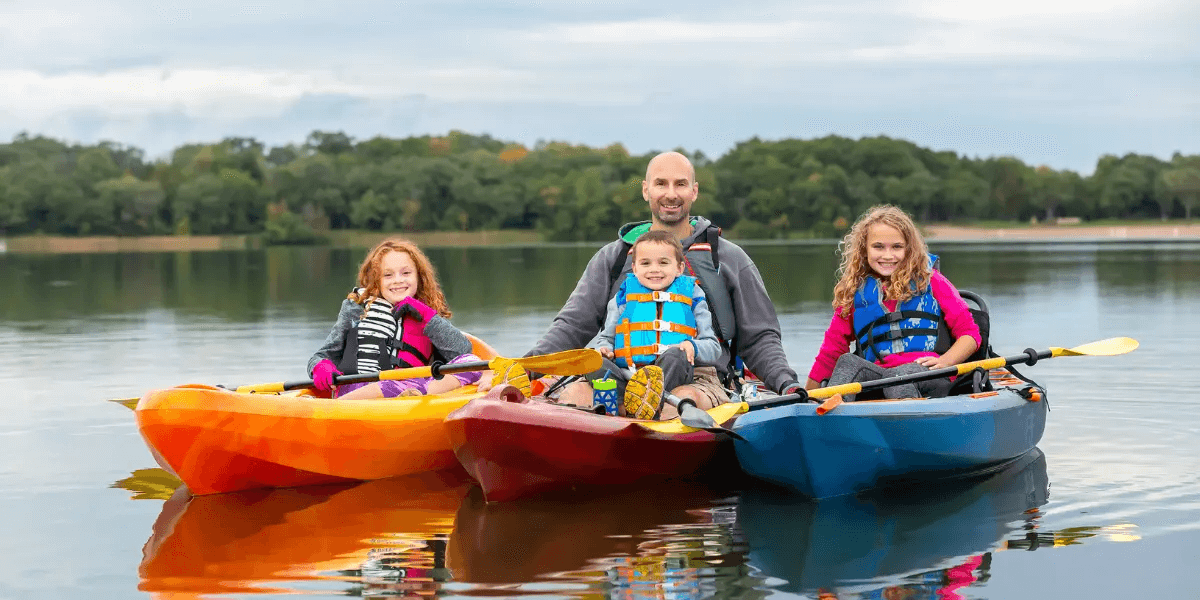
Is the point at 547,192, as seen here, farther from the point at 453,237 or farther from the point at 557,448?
the point at 557,448

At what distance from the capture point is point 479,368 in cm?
761

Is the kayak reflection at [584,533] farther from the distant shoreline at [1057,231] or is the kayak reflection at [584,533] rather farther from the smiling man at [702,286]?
the distant shoreline at [1057,231]

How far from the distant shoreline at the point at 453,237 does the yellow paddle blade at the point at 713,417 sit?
87369 mm

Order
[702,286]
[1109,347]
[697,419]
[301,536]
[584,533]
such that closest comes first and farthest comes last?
[697,419] < [584,533] < [301,536] < [702,286] < [1109,347]

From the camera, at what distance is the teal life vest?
283 inches

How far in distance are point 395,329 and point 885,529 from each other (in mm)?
3014

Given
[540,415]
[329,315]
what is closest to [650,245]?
[540,415]

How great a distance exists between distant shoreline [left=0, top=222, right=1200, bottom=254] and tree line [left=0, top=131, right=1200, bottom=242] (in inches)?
64.2

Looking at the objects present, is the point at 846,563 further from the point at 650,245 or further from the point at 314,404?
the point at 314,404

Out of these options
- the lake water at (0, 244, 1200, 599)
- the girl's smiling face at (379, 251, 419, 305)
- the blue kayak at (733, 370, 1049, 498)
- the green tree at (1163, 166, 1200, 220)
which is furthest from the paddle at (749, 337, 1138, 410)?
the green tree at (1163, 166, 1200, 220)

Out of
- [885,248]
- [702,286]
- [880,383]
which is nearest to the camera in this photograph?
[880,383]

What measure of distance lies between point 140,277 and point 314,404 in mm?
30197

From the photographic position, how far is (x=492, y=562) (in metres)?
5.88

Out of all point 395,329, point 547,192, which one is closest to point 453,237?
point 547,192
